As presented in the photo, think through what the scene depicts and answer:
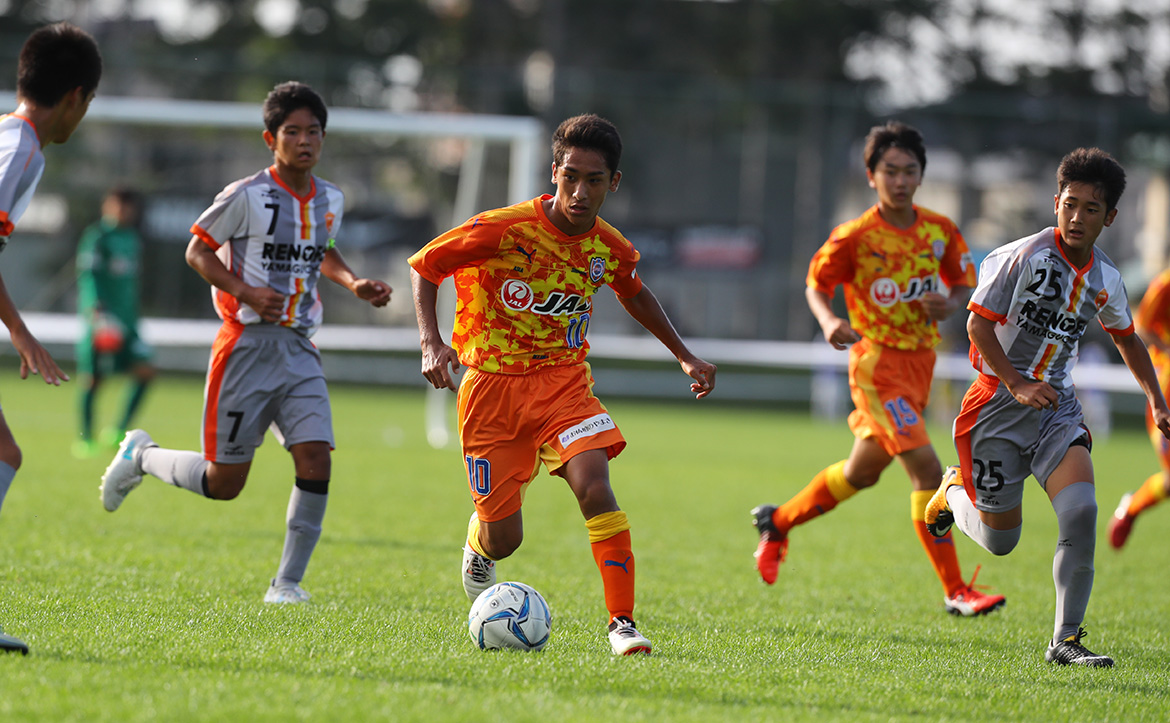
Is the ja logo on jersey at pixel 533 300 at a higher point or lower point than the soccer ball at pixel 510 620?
higher

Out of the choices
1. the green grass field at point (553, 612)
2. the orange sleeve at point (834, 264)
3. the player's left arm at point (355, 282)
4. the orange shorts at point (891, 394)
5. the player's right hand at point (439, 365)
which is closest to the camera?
the green grass field at point (553, 612)

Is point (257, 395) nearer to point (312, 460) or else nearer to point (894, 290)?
point (312, 460)

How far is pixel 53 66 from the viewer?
425 centimetres

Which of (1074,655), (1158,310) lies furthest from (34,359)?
(1158,310)

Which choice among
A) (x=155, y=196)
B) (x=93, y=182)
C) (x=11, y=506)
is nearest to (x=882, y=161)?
(x=11, y=506)

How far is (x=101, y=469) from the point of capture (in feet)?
35.3

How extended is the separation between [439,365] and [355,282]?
1.31m

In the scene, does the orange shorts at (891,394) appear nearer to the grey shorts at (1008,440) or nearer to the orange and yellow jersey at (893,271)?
the orange and yellow jersey at (893,271)

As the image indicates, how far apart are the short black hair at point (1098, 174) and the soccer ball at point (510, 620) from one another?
268 cm

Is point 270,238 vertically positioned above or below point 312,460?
above

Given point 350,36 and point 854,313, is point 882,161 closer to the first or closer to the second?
point 854,313

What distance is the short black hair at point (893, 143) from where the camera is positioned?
6.43 metres

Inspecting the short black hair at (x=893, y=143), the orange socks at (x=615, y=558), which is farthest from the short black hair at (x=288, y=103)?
the short black hair at (x=893, y=143)

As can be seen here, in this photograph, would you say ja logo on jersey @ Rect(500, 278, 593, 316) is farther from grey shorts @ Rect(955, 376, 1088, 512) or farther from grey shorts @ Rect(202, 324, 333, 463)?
grey shorts @ Rect(955, 376, 1088, 512)
